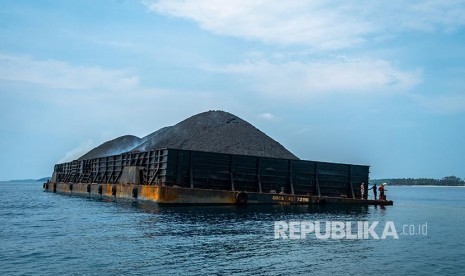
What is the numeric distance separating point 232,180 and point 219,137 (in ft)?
80.3

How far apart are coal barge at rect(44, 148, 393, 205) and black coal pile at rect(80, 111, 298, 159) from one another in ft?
52.0

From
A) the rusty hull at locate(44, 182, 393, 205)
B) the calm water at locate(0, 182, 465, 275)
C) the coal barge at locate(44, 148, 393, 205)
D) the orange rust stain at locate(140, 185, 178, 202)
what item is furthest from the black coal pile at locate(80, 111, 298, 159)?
the calm water at locate(0, 182, 465, 275)

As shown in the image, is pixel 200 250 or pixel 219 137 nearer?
pixel 200 250

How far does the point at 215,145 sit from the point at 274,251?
1707 inches

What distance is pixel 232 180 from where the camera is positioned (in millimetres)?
38531

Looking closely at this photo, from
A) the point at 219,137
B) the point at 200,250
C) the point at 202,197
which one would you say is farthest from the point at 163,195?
the point at 219,137

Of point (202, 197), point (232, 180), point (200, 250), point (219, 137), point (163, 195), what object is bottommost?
point (200, 250)

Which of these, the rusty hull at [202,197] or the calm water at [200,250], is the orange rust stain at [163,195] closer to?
the rusty hull at [202,197]

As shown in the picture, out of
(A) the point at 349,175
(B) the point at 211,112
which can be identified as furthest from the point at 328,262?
(B) the point at 211,112

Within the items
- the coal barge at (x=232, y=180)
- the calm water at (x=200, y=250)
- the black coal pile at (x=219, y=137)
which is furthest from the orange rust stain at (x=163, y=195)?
the black coal pile at (x=219, y=137)

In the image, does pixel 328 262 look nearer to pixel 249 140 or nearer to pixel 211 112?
pixel 249 140

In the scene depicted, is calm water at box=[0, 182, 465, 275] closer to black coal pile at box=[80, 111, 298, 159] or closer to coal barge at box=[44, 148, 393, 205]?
coal barge at box=[44, 148, 393, 205]

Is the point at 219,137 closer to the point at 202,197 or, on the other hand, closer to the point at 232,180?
the point at 232,180

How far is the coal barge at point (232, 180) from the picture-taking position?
118ft
